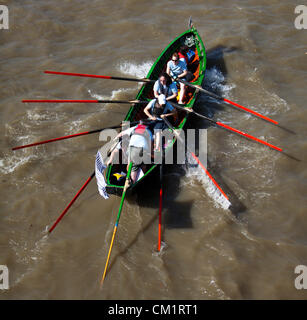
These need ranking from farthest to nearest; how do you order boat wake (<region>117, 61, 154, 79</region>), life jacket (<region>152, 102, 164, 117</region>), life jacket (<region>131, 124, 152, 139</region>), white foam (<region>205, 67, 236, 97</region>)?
boat wake (<region>117, 61, 154, 79</region>) → white foam (<region>205, 67, 236, 97</region>) → life jacket (<region>152, 102, 164, 117</region>) → life jacket (<region>131, 124, 152, 139</region>)

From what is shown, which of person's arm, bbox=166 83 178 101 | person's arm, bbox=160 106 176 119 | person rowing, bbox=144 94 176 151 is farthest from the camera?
person's arm, bbox=166 83 178 101

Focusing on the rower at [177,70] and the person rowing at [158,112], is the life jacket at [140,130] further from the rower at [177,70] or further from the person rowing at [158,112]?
the rower at [177,70]

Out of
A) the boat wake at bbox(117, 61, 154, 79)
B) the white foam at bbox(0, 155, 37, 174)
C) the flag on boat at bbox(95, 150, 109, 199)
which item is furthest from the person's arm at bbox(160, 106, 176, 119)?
the white foam at bbox(0, 155, 37, 174)

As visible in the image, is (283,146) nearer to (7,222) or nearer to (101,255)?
(101,255)

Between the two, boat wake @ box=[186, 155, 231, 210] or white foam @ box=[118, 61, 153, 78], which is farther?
white foam @ box=[118, 61, 153, 78]

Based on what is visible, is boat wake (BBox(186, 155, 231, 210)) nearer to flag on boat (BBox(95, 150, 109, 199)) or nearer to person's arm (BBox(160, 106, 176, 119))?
person's arm (BBox(160, 106, 176, 119))
